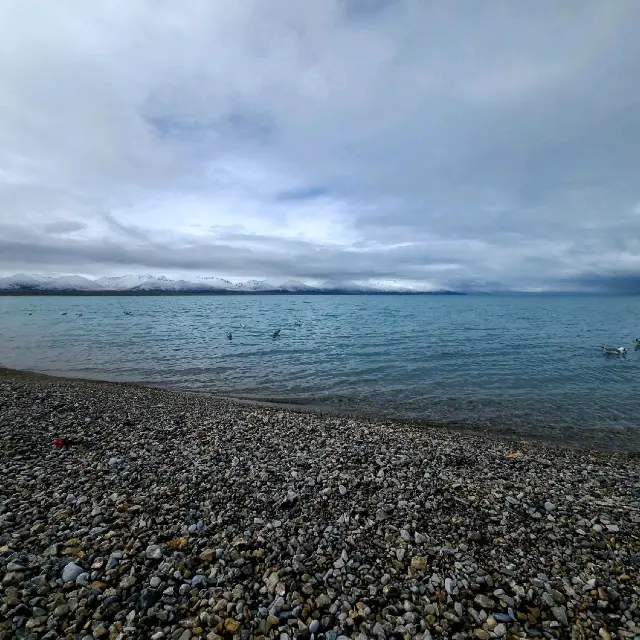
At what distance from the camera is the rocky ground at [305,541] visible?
4.91 m

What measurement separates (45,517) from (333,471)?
20.8 feet

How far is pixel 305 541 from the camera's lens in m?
6.51

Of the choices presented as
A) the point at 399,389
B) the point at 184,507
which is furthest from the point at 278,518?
the point at 399,389

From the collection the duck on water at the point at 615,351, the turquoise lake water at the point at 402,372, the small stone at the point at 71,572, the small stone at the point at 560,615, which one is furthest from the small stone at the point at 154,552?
the duck on water at the point at 615,351

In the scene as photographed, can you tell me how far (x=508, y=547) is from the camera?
649cm

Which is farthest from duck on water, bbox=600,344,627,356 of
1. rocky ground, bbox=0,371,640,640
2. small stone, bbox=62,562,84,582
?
small stone, bbox=62,562,84,582

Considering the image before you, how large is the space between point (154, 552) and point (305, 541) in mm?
2623

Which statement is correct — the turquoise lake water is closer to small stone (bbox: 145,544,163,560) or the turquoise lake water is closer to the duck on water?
the duck on water

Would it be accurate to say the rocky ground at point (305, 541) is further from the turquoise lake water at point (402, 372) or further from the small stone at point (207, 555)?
the turquoise lake water at point (402, 372)

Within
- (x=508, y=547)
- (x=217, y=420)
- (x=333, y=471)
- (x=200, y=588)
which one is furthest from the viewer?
(x=217, y=420)

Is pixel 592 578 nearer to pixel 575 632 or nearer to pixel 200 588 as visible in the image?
pixel 575 632

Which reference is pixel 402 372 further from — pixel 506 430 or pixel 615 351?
pixel 615 351

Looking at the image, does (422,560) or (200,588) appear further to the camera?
(422,560)

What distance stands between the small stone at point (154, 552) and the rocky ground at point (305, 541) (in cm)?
3
